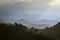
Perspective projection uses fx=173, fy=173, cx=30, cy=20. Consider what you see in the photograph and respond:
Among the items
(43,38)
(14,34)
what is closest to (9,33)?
(14,34)

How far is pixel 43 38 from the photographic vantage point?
485 inches

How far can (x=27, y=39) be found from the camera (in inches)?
476

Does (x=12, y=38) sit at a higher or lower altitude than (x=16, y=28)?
lower

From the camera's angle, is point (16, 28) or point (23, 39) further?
point (16, 28)

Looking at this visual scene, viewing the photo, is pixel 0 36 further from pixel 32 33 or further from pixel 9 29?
pixel 32 33

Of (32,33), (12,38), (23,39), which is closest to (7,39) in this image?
(12,38)

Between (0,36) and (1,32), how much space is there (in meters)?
0.35

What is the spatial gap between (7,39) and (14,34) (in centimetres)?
63

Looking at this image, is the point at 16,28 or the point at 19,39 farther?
the point at 16,28

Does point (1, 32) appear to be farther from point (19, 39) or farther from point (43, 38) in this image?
point (43, 38)

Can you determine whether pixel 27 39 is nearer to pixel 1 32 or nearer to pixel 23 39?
pixel 23 39

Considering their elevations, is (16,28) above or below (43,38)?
above

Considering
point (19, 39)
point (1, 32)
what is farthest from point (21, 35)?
point (1, 32)

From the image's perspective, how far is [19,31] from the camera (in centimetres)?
1270
